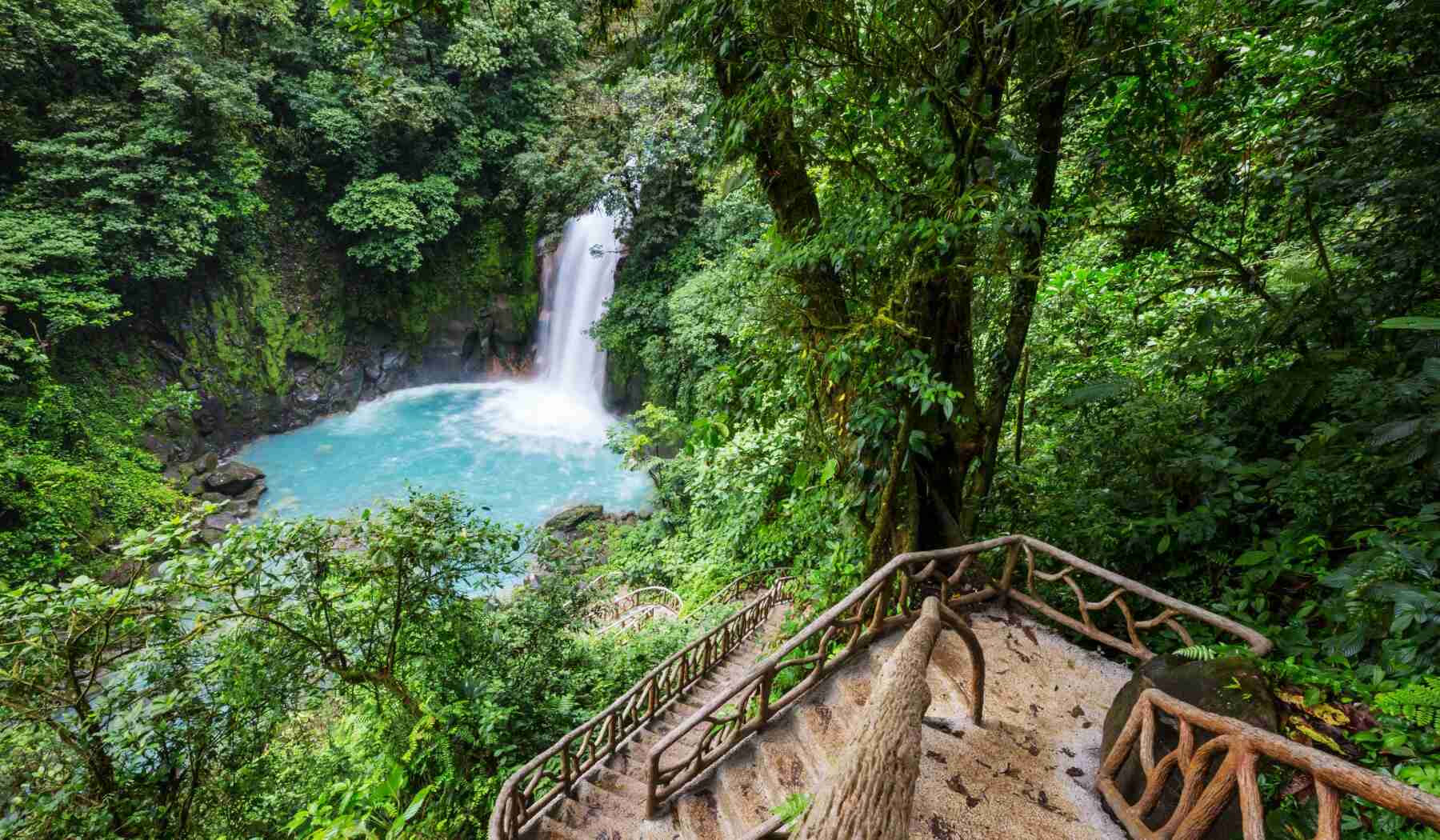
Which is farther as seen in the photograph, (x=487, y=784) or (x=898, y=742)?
(x=487, y=784)

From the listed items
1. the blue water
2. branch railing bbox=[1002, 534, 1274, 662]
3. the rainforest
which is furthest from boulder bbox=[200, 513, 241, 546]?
branch railing bbox=[1002, 534, 1274, 662]

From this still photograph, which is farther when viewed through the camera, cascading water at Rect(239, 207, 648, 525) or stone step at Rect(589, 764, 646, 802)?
cascading water at Rect(239, 207, 648, 525)

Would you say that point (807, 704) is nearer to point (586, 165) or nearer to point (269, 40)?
point (586, 165)

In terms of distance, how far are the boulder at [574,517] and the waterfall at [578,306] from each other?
641 centimetres

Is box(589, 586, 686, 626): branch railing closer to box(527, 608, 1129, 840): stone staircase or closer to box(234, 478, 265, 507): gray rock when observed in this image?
box(527, 608, 1129, 840): stone staircase

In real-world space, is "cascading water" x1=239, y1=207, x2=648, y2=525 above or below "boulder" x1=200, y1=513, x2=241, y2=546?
above

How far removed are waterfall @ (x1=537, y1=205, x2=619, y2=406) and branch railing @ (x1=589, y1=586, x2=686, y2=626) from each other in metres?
10.5

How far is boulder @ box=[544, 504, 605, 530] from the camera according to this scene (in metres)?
13.7

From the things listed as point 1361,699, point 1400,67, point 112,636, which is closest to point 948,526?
point 1361,699

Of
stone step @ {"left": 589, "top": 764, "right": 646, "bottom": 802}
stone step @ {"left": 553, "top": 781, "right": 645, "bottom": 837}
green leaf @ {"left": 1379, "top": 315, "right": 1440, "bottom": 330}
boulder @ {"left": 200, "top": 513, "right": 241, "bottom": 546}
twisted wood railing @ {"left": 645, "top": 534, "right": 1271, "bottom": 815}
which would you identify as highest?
green leaf @ {"left": 1379, "top": 315, "right": 1440, "bottom": 330}

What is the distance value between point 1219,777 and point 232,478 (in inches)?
732

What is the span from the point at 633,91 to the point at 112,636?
14.0 metres

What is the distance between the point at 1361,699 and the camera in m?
2.43

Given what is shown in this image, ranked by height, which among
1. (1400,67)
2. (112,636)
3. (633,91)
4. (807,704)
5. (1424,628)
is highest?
(633,91)
